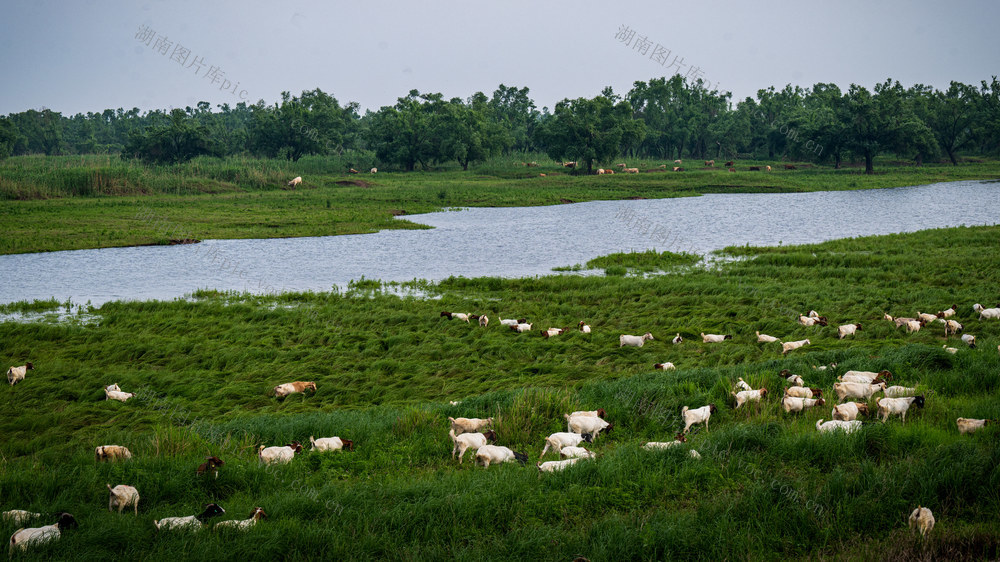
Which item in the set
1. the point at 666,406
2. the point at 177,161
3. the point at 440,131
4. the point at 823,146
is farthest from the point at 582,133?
the point at 666,406

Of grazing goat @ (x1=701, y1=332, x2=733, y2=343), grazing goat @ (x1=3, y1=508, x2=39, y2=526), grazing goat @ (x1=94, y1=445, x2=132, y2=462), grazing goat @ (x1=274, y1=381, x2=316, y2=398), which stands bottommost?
grazing goat @ (x1=701, y1=332, x2=733, y2=343)

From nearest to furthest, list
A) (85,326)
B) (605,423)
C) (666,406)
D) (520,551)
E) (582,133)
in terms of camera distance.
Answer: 1. (520,551)
2. (605,423)
3. (666,406)
4. (85,326)
5. (582,133)

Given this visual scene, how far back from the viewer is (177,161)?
79.6 metres

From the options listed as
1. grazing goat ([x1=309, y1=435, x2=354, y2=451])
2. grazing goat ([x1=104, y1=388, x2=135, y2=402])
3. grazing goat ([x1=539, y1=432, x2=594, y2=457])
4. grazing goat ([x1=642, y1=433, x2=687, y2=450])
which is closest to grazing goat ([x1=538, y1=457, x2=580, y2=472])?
grazing goat ([x1=539, y1=432, x2=594, y2=457])

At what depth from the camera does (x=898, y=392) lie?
1016 centimetres

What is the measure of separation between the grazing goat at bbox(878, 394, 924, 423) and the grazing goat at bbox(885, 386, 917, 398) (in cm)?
63

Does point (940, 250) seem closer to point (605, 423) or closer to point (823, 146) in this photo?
point (605, 423)

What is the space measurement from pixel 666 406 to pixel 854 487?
3703 mm

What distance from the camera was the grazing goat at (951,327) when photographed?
50.4ft

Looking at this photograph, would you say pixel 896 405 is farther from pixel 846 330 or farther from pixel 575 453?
pixel 846 330

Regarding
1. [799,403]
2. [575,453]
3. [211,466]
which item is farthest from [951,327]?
[211,466]

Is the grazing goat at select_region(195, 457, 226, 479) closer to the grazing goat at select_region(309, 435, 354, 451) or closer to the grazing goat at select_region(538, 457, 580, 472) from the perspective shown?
the grazing goat at select_region(309, 435, 354, 451)

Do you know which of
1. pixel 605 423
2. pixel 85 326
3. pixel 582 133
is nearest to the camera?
pixel 605 423

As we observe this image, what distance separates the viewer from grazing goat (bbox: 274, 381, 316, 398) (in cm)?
1284
